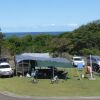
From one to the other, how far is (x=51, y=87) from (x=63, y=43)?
4503 centimetres

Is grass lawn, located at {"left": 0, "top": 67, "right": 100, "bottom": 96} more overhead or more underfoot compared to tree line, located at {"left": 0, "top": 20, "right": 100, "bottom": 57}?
more underfoot

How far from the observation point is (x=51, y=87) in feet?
111

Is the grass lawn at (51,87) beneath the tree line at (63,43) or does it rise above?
beneath

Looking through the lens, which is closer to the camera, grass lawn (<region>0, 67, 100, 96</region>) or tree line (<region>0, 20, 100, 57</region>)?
grass lawn (<region>0, 67, 100, 96</region>)

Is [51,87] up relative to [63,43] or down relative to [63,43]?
down

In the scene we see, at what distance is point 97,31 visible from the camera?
271 ft

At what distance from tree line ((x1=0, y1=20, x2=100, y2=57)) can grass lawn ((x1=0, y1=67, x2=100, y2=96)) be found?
1174 inches

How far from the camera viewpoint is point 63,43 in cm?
7850

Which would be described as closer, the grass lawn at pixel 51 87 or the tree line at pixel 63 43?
the grass lawn at pixel 51 87

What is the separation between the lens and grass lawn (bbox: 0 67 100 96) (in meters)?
30.7

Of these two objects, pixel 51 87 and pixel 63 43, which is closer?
pixel 51 87

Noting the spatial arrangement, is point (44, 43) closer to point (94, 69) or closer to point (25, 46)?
point (25, 46)

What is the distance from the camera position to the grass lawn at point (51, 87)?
3069 cm

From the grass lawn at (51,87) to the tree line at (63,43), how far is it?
29.8 metres
